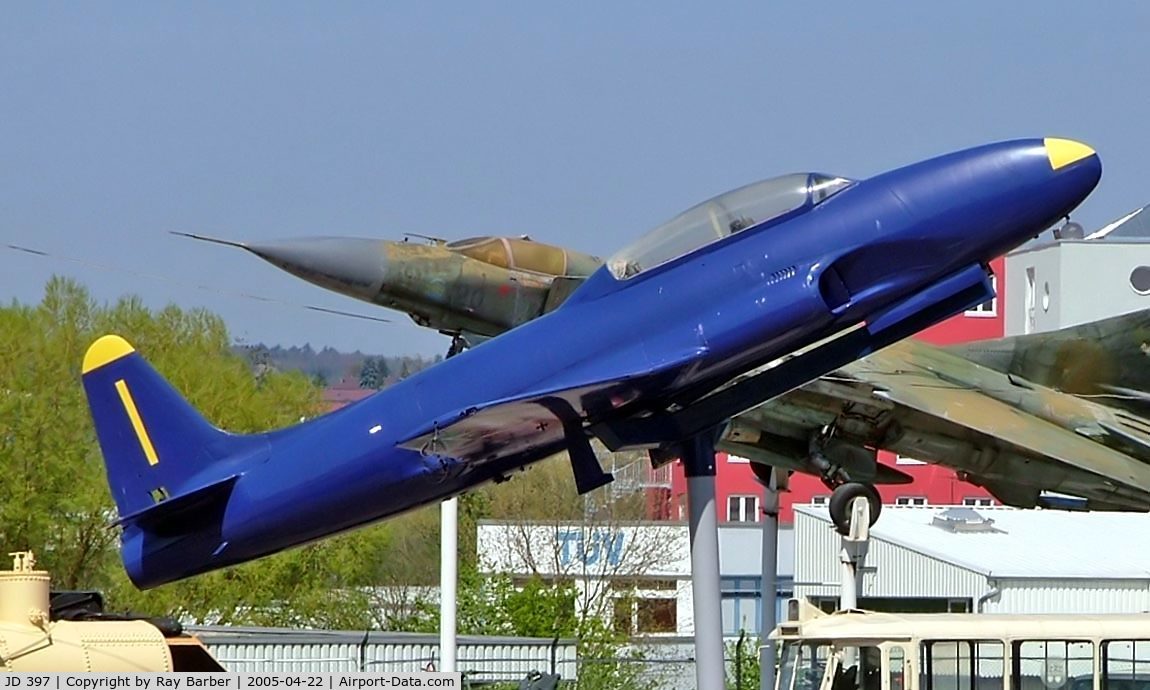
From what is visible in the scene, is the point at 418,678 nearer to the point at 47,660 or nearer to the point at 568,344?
the point at 568,344

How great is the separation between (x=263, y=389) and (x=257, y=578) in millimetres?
5438

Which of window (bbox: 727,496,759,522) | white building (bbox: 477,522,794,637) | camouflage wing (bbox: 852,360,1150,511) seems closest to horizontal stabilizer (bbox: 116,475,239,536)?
camouflage wing (bbox: 852,360,1150,511)

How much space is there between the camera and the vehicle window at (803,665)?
627 inches

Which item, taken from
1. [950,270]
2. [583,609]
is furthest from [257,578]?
[950,270]

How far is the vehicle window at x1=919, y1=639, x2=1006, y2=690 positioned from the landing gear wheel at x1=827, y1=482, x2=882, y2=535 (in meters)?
2.53

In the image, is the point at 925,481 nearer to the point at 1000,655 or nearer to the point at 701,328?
the point at 1000,655

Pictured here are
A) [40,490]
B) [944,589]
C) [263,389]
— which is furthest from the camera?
[263,389]

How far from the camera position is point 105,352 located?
1783 cm

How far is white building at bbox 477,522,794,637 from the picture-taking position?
47.2 m

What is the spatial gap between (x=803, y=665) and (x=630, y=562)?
3368 centimetres

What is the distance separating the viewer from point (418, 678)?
13898 mm

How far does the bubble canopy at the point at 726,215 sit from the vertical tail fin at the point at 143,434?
4.24 m

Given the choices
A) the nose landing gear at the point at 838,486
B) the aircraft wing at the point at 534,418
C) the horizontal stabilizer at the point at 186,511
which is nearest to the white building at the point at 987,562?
the nose landing gear at the point at 838,486

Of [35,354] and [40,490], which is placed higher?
[35,354]
